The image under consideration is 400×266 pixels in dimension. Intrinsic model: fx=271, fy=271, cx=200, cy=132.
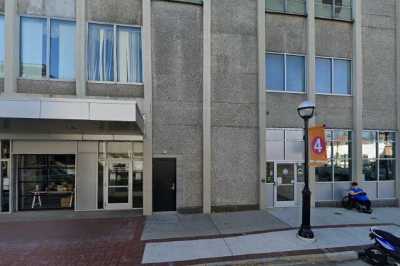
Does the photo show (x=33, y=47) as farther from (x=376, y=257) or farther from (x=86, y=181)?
(x=376, y=257)

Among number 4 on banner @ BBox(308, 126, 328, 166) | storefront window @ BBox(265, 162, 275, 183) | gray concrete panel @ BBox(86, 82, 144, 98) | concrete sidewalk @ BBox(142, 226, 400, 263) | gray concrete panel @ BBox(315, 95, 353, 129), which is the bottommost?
concrete sidewalk @ BBox(142, 226, 400, 263)

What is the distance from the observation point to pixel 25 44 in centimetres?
1050

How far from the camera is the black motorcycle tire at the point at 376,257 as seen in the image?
596cm

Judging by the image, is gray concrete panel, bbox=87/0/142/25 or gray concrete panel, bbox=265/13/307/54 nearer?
gray concrete panel, bbox=87/0/142/25

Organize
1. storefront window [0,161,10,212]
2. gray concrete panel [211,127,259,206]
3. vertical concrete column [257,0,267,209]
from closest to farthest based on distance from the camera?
1. storefront window [0,161,10,212]
2. gray concrete panel [211,127,259,206]
3. vertical concrete column [257,0,267,209]

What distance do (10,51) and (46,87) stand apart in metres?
1.73

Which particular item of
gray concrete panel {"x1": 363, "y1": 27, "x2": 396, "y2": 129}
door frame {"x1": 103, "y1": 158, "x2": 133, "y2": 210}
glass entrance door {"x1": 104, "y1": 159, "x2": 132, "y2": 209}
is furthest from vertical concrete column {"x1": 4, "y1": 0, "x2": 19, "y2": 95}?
gray concrete panel {"x1": 363, "y1": 27, "x2": 396, "y2": 129}

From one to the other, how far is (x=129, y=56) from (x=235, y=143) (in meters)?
5.72

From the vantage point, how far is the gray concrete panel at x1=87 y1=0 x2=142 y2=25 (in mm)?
10828

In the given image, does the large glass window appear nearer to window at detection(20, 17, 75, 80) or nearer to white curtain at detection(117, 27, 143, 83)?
window at detection(20, 17, 75, 80)

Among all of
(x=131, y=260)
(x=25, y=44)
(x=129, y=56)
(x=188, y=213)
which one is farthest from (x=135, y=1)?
(x=131, y=260)

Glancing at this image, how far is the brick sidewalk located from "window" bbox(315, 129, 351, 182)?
8.51 meters

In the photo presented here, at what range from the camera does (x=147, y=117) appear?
35.4ft

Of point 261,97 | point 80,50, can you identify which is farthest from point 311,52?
point 80,50
